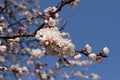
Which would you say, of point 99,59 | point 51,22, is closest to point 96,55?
point 99,59

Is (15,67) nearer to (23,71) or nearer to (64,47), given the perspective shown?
(23,71)

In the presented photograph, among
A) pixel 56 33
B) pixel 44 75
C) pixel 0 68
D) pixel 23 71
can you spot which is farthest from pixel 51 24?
pixel 44 75

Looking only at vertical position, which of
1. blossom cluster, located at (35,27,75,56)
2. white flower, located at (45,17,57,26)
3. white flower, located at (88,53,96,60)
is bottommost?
blossom cluster, located at (35,27,75,56)

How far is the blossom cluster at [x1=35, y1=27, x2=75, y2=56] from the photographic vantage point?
3.59m

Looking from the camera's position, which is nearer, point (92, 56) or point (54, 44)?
point (54, 44)

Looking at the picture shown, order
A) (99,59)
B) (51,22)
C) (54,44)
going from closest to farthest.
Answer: (54,44), (51,22), (99,59)

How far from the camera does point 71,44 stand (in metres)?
3.67

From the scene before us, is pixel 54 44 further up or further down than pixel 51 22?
further down

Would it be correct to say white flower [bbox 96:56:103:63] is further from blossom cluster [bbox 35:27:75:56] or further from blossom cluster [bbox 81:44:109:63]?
blossom cluster [bbox 35:27:75:56]

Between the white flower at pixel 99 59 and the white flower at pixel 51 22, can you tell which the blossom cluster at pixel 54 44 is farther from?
the white flower at pixel 99 59

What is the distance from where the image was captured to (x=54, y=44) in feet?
11.8

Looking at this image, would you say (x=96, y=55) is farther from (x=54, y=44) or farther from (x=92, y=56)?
(x=54, y=44)

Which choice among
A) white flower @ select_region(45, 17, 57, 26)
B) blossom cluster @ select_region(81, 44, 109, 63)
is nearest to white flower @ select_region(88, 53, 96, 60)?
blossom cluster @ select_region(81, 44, 109, 63)

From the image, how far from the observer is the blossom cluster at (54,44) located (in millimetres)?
3590
